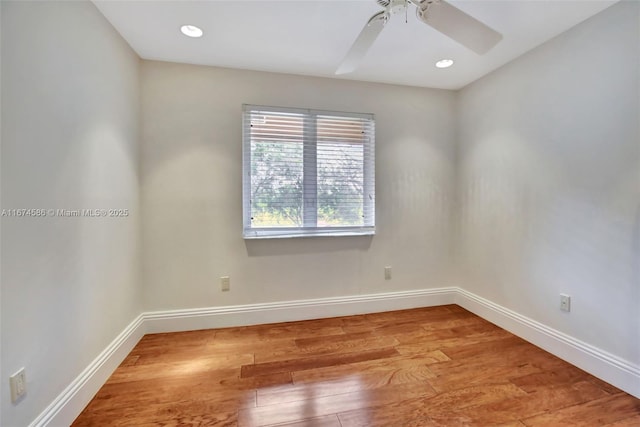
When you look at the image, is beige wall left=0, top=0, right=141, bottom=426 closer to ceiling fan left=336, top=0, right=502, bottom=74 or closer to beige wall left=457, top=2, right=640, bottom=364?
ceiling fan left=336, top=0, right=502, bottom=74

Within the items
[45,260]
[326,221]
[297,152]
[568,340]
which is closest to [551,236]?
[568,340]

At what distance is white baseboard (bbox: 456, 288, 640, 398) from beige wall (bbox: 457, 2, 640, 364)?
0.05m

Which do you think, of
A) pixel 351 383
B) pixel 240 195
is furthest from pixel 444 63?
pixel 351 383

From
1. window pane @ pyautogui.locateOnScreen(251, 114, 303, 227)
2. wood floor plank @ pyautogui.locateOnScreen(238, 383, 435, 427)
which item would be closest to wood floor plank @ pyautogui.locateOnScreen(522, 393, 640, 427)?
wood floor plank @ pyautogui.locateOnScreen(238, 383, 435, 427)

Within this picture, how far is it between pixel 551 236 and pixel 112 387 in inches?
124

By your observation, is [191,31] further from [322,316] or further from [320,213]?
[322,316]

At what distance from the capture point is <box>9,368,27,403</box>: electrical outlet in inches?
43.8

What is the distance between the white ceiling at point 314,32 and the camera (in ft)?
5.58

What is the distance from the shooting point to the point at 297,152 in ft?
8.56

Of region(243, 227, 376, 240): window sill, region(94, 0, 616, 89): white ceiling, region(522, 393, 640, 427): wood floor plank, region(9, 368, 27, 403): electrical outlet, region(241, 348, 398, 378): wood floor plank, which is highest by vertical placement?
region(94, 0, 616, 89): white ceiling

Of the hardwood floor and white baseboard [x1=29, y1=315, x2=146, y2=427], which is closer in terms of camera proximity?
white baseboard [x1=29, y1=315, x2=146, y2=427]

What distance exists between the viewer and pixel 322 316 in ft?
8.92

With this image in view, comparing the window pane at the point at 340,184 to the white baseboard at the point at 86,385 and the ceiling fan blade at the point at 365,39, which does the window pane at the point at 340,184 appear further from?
the white baseboard at the point at 86,385

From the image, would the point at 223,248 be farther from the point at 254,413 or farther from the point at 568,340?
the point at 568,340
